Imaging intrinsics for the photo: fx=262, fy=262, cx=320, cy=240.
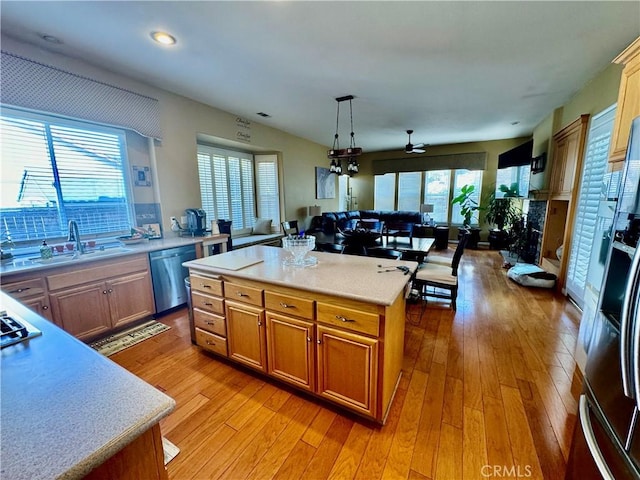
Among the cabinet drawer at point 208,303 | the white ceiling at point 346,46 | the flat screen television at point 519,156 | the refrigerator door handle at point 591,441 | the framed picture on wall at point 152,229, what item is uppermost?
the white ceiling at point 346,46

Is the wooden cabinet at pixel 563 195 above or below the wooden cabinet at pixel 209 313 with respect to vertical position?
above

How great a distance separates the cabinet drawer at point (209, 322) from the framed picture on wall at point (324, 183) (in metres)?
5.13

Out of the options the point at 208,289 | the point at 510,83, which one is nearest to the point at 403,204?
the point at 510,83

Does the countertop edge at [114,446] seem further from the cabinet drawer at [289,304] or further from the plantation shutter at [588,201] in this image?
the plantation shutter at [588,201]

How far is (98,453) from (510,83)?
4659 mm

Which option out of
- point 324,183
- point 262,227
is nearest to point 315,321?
point 262,227

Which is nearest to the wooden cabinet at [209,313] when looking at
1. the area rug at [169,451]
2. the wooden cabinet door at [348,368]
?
the area rug at [169,451]


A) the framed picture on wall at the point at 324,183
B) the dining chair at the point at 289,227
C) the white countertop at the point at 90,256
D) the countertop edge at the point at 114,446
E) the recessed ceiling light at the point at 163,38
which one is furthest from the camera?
the framed picture on wall at the point at 324,183

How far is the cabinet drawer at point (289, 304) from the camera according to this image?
5.54ft

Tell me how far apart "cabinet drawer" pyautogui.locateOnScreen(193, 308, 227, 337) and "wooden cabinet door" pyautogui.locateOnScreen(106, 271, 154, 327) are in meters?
0.94

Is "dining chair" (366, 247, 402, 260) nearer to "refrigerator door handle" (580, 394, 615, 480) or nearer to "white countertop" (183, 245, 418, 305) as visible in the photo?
"white countertop" (183, 245, 418, 305)

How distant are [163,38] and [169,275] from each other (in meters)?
2.37

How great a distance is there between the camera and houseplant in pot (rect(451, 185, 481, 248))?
22.7ft

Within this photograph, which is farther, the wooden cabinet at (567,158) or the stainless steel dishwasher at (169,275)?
the wooden cabinet at (567,158)
